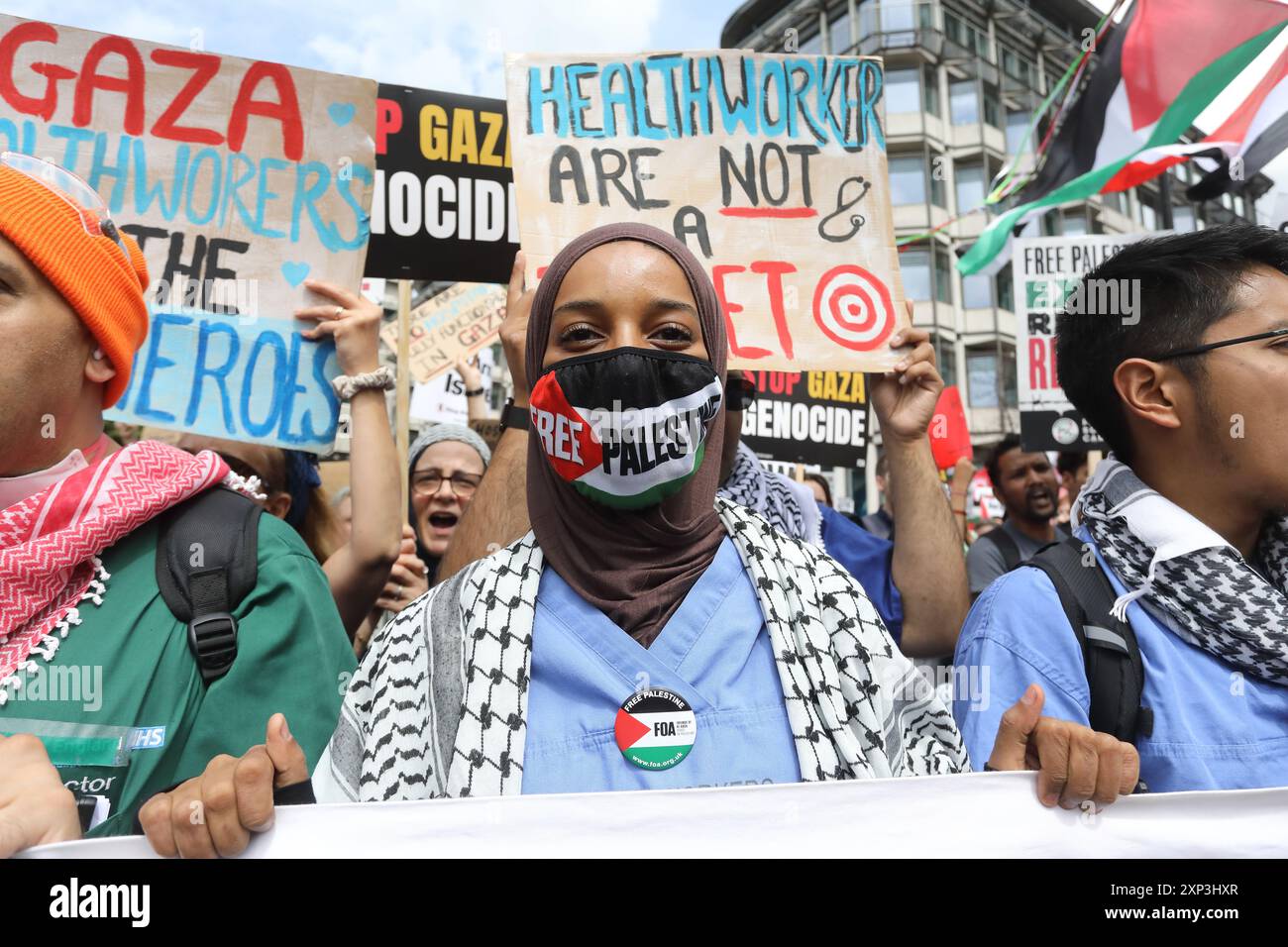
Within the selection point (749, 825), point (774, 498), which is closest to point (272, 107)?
point (774, 498)

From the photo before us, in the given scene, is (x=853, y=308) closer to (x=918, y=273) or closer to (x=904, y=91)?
(x=918, y=273)

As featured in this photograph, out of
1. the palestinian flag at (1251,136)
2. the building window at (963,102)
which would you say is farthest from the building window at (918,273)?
the palestinian flag at (1251,136)

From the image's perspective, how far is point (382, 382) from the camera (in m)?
2.56

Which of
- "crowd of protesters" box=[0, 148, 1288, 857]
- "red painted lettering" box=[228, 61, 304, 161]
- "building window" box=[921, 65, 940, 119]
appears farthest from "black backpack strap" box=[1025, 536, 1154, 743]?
"building window" box=[921, 65, 940, 119]

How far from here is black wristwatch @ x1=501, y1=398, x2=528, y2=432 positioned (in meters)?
2.36

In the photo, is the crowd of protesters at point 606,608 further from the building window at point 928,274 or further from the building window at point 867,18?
the building window at point 867,18

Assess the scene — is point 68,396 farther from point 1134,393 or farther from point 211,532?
point 1134,393

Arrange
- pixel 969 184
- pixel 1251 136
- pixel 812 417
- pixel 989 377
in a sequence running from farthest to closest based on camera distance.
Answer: pixel 969 184 < pixel 989 377 < pixel 812 417 < pixel 1251 136

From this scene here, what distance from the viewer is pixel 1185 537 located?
Answer: 6.06ft

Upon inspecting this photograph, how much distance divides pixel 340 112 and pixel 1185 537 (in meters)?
2.38

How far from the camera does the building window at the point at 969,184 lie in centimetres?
3856

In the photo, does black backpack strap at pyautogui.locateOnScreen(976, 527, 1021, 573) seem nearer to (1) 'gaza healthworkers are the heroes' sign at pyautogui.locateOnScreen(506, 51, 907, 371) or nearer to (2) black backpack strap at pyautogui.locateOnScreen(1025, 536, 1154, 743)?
(1) 'gaza healthworkers are the heroes' sign at pyautogui.locateOnScreen(506, 51, 907, 371)
